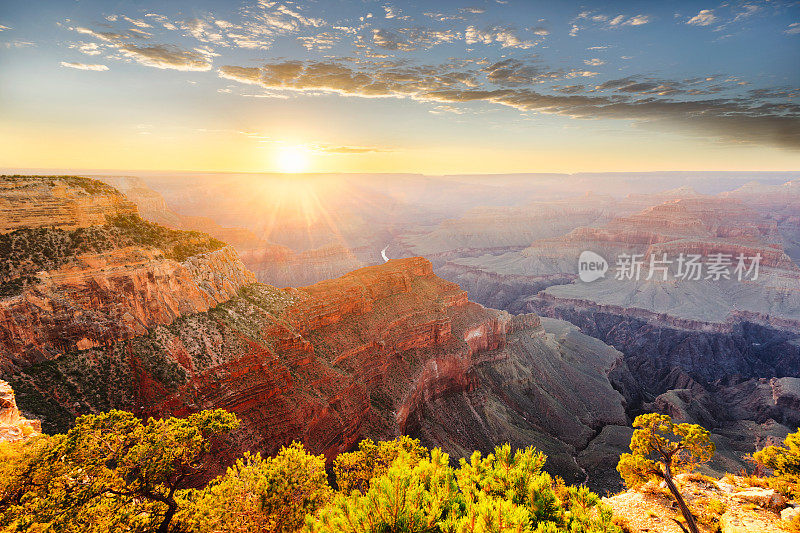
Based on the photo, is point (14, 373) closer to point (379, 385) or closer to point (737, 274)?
point (379, 385)

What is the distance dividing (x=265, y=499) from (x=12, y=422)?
1757 cm

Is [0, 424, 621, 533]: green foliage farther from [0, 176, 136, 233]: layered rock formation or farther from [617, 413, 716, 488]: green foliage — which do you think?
[0, 176, 136, 233]: layered rock formation

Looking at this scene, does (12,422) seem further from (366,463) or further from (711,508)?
(711,508)

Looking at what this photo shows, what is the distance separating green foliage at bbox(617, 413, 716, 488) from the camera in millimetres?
26219

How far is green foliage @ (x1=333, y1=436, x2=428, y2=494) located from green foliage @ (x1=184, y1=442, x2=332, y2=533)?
14.6 ft

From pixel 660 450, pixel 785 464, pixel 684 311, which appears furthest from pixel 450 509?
pixel 684 311

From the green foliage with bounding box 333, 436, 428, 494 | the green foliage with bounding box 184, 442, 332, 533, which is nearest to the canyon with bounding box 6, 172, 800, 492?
the green foliage with bounding box 333, 436, 428, 494

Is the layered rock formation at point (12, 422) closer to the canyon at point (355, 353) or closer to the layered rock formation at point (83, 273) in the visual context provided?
the canyon at point (355, 353)

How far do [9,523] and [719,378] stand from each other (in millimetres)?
130022

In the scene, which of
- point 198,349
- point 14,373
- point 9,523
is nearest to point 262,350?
point 198,349

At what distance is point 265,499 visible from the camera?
51.1 feet

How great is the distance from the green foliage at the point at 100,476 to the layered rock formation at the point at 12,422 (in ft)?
22.2

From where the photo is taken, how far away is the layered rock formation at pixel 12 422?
18.5 m

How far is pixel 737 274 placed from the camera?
5256 inches
